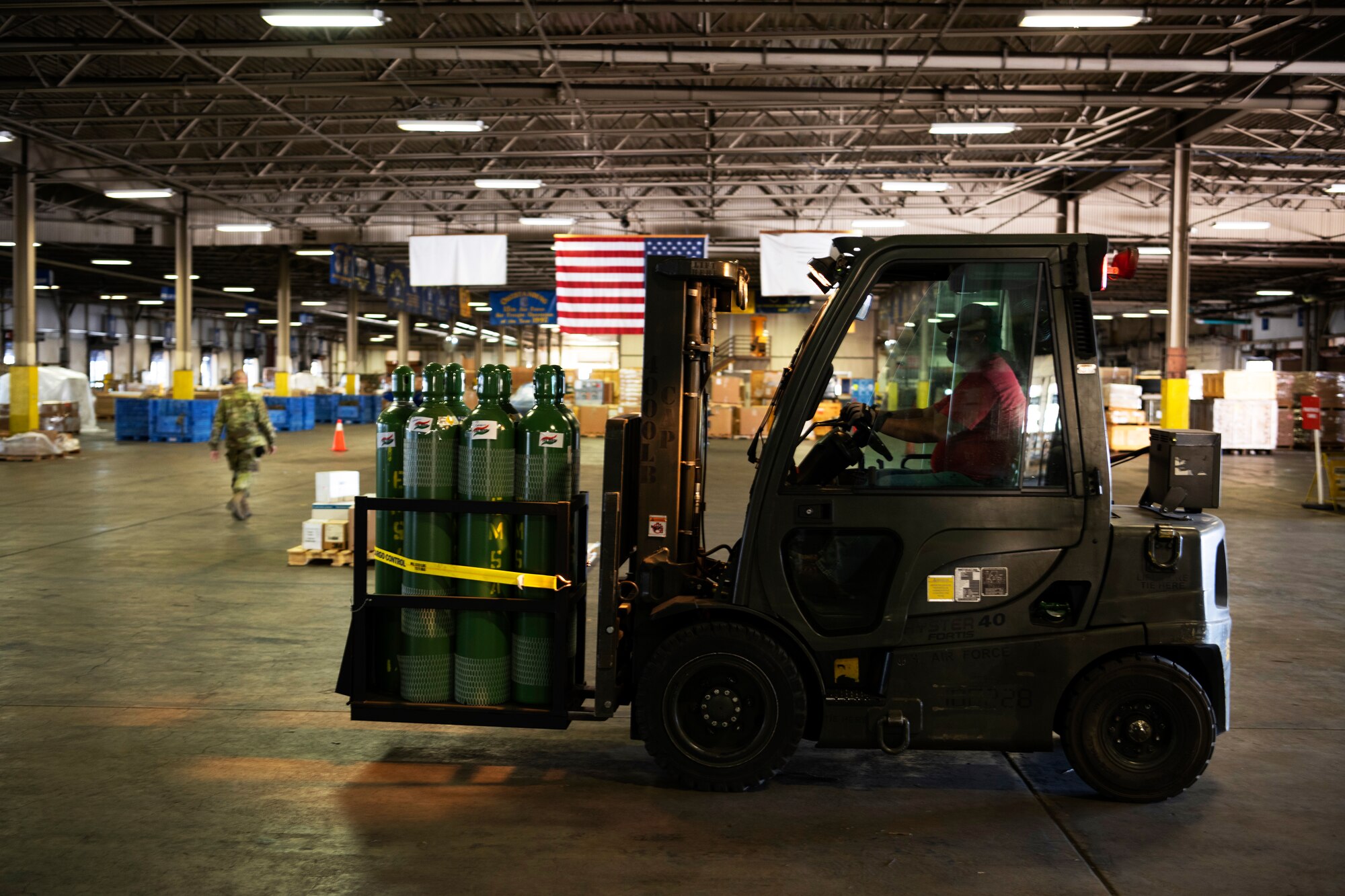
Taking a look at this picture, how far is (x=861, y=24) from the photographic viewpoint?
15.5 m

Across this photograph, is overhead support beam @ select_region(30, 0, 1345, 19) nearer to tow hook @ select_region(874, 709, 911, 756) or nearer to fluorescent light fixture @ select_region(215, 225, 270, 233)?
tow hook @ select_region(874, 709, 911, 756)

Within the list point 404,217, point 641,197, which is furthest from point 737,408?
point 404,217

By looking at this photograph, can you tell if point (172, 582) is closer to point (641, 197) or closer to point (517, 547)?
point (517, 547)

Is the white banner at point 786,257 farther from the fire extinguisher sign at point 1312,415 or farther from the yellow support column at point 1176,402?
the fire extinguisher sign at point 1312,415

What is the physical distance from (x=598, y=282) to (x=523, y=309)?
64.1 ft

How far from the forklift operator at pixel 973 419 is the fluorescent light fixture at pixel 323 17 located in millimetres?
11758

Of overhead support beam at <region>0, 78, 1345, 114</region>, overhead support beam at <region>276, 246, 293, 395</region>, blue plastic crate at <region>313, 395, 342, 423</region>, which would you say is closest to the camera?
overhead support beam at <region>0, 78, 1345, 114</region>

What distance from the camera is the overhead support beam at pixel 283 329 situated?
115 ft

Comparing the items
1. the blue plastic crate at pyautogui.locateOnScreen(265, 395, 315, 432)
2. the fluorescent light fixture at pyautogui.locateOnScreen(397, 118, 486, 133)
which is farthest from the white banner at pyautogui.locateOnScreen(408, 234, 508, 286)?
the blue plastic crate at pyautogui.locateOnScreen(265, 395, 315, 432)

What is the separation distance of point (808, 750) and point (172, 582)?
21.0 ft

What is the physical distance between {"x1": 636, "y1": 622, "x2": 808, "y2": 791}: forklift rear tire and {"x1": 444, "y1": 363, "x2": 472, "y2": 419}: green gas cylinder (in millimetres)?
1397

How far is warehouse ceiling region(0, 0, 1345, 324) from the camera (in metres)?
15.7

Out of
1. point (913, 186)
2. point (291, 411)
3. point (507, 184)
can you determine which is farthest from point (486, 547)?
→ point (291, 411)

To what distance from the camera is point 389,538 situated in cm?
442
